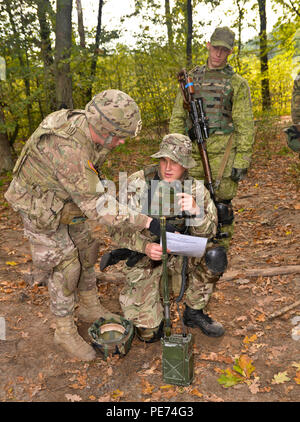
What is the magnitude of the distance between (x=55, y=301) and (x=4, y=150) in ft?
26.1

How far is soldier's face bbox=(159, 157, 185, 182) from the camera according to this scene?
12.0 feet

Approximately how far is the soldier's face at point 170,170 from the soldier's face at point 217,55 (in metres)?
1.88

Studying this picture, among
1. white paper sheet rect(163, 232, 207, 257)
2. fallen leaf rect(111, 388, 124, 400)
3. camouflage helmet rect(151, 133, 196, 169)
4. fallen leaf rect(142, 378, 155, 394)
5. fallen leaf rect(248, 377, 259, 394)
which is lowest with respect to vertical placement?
fallen leaf rect(111, 388, 124, 400)

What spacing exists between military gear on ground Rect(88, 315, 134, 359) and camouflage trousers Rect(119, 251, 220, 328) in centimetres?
14

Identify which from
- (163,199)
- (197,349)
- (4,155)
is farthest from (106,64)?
(197,349)

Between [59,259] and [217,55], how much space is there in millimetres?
3222

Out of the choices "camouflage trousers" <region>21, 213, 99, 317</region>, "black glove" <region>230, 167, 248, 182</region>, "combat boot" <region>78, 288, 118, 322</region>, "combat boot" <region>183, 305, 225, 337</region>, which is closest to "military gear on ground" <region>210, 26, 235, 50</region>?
"black glove" <region>230, 167, 248, 182</region>

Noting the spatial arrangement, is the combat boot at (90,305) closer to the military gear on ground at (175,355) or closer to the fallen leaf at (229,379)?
the military gear on ground at (175,355)

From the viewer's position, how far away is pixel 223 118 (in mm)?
4859

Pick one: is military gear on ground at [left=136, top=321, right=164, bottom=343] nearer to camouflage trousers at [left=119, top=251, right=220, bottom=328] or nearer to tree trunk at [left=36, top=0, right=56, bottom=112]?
camouflage trousers at [left=119, top=251, right=220, bottom=328]

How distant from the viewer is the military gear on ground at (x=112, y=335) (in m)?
3.54

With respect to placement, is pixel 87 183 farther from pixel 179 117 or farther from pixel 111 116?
pixel 179 117

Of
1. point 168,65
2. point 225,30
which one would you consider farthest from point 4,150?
point 225,30

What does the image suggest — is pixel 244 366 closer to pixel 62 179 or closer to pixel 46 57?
pixel 62 179
